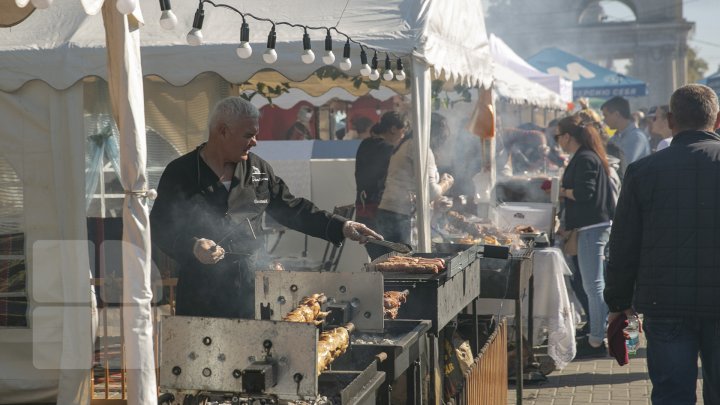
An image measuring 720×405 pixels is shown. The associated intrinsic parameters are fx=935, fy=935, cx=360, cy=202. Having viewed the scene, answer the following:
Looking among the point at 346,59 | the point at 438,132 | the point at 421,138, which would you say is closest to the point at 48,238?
the point at 346,59

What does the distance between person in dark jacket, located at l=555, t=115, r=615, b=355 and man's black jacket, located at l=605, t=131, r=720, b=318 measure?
379 cm

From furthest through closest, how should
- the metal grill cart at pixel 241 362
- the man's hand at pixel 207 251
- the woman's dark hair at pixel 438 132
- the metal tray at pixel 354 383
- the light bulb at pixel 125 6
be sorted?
the woman's dark hair at pixel 438 132, the man's hand at pixel 207 251, the light bulb at pixel 125 6, the metal tray at pixel 354 383, the metal grill cart at pixel 241 362

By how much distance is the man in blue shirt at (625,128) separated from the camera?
10.8m

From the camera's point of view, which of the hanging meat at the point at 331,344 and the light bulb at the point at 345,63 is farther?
the light bulb at the point at 345,63

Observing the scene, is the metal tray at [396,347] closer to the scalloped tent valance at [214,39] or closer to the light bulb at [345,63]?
the light bulb at [345,63]

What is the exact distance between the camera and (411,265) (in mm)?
4941

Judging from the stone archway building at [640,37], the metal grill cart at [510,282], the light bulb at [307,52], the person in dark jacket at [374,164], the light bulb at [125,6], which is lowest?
the metal grill cart at [510,282]

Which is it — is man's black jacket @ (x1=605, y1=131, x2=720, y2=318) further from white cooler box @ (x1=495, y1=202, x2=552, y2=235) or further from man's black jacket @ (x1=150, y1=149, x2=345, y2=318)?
white cooler box @ (x1=495, y1=202, x2=552, y2=235)

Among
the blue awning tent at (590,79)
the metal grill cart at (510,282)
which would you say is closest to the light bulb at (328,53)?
the metal grill cart at (510,282)

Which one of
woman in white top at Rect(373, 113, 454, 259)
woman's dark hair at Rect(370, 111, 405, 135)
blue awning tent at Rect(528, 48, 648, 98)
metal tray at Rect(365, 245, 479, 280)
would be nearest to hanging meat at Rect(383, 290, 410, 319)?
metal tray at Rect(365, 245, 479, 280)

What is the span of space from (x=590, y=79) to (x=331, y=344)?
78.0 ft

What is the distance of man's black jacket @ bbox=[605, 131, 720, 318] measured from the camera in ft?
14.1

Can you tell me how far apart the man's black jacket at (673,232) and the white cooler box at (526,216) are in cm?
434

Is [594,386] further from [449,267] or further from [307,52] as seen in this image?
[307,52]
